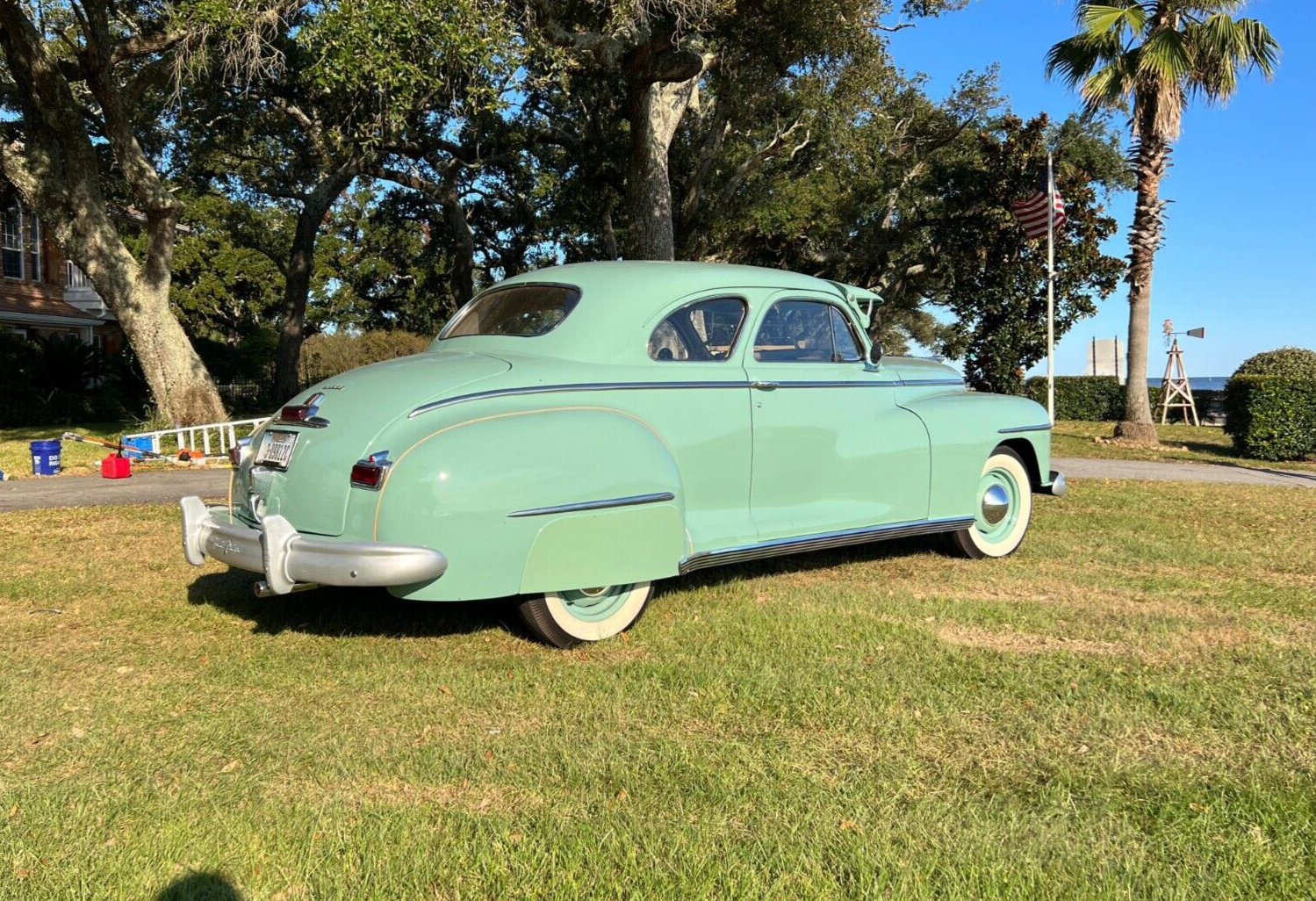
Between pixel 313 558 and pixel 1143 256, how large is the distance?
1657 cm

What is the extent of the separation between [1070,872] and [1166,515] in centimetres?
686

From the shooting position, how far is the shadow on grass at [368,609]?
16.2 feet

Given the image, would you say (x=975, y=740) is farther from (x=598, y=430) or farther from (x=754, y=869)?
(x=598, y=430)

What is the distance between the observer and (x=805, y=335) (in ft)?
18.5

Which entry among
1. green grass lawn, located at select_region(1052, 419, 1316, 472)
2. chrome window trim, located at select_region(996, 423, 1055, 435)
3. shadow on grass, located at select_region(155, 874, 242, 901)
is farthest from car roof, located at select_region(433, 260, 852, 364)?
green grass lawn, located at select_region(1052, 419, 1316, 472)

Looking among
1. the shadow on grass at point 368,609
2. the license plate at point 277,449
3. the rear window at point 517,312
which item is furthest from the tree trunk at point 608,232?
the license plate at point 277,449

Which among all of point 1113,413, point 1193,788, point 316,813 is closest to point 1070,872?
point 1193,788

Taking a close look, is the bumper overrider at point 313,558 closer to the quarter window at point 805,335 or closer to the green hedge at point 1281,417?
the quarter window at point 805,335

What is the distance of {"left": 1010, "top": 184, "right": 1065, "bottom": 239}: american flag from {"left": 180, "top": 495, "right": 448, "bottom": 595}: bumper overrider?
16.3 metres

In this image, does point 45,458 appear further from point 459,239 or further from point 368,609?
point 459,239

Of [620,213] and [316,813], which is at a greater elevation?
[620,213]

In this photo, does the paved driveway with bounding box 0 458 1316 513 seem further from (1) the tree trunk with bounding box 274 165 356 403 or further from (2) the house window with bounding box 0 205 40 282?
(2) the house window with bounding box 0 205 40 282

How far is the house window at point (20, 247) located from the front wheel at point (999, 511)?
29753mm

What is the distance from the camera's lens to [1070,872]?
2596 mm
